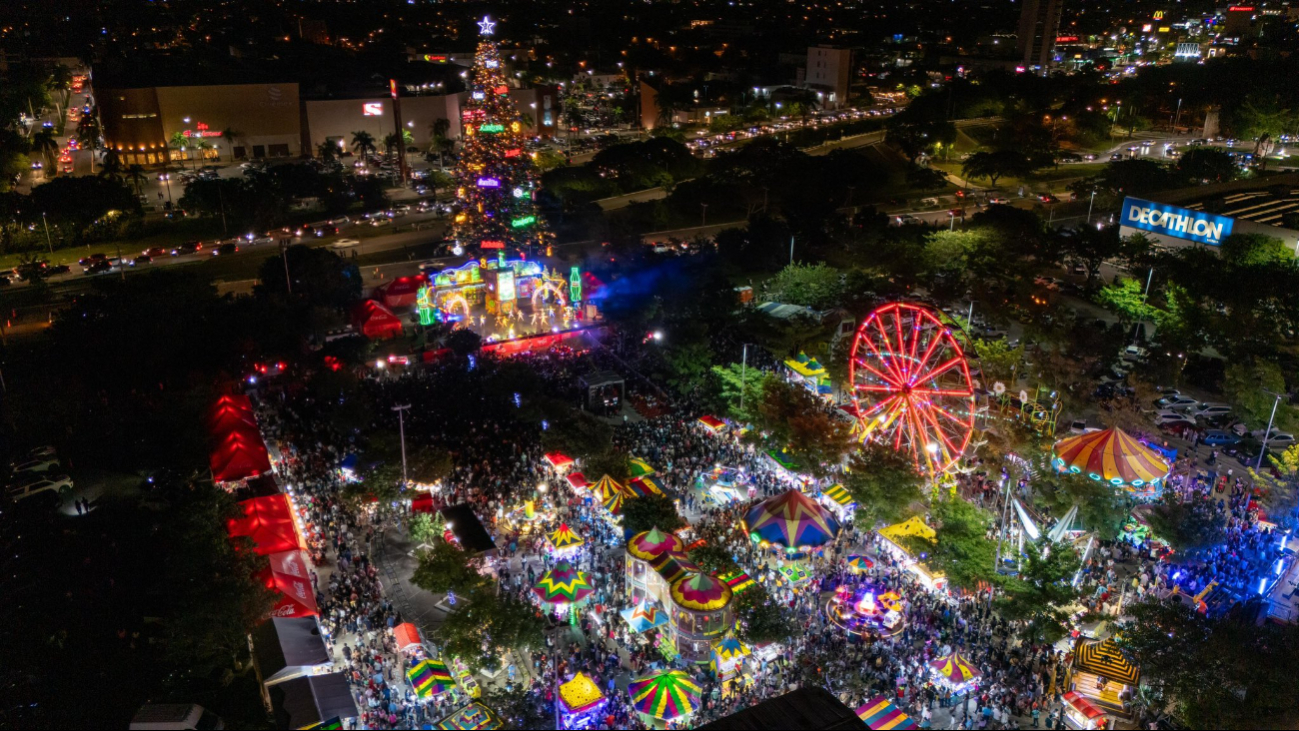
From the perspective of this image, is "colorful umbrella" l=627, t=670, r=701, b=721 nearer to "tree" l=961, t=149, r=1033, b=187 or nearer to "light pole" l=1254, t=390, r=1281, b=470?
"light pole" l=1254, t=390, r=1281, b=470

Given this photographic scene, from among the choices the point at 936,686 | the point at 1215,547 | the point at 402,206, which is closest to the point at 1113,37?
the point at 402,206

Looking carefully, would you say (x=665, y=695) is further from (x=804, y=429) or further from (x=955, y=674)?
(x=804, y=429)

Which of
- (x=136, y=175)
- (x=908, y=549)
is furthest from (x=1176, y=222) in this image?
(x=136, y=175)

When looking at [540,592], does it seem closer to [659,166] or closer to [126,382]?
[126,382]

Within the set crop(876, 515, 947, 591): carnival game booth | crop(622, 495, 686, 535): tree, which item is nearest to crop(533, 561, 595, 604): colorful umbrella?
crop(622, 495, 686, 535): tree

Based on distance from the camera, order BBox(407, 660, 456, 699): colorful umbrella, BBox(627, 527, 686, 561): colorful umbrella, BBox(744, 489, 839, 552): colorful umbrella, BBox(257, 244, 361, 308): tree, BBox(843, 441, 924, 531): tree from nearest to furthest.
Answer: BBox(407, 660, 456, 699): colorful umbrella
BBox(627, 527, 686, 561): colorful umbrella
BBox(744, 489, 839, 552): colorful umbrella
BBox(843, 441, 924, 531): tree
BBox(257, 244, 361, 308): tree

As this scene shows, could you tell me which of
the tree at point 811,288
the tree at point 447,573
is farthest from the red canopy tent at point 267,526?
the tree at point 811,288
